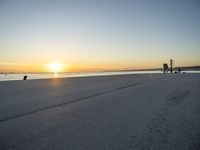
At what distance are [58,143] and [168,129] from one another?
2552 mm

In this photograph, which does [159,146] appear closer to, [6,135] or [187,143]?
[187,143]

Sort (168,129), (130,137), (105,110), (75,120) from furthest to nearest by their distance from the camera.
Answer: (105,110) < (75,120) < (168,129) < (130,137)

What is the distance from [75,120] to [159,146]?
8.30 feet

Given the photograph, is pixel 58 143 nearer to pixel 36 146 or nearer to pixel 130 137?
pixel 36 146

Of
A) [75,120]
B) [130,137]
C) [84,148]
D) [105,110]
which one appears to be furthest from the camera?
[105,110]

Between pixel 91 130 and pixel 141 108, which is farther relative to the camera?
pixel 141 108

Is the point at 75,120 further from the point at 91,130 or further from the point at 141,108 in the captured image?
the point at 141,108

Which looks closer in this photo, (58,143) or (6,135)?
(58,143)

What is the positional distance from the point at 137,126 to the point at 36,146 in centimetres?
244

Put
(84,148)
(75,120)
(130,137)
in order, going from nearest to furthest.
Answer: (84,148)
(130,137)
(75,120)

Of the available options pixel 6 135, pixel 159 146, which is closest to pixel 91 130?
pixel 159 146

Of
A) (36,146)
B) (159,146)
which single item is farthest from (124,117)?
(36,146)

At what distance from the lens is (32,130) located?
14.7 feet

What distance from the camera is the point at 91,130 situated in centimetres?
447
